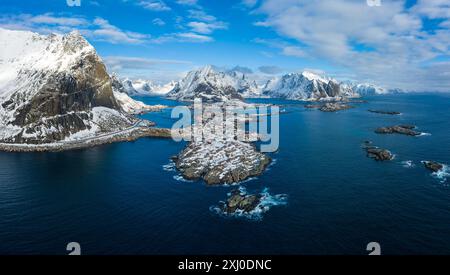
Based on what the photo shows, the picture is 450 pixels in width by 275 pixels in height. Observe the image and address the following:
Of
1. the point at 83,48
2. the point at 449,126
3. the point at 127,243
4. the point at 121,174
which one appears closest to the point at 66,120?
the point at 83,48

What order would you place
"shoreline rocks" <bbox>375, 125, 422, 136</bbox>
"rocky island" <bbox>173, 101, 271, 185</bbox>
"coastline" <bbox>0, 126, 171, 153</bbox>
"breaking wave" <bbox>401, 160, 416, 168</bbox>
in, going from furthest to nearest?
"shoreline rocks" <bbox>375, 125, 422, 136</bbox>
"coastline" <bbox>0, 126, 171, 153</bbox>
"breaking wave" <bbox>401, 160, 416, 168</bbox>
"rocky island" <bbox>173, 101, 271, 185</bbox>

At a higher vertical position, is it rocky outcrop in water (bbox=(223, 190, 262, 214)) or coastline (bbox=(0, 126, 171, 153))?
coastline (bbox=(0, 126, 171, 153))

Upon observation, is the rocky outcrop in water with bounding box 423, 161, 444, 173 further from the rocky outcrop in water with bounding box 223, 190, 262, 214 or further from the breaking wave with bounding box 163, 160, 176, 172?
the breaking wave with bounding box 163, 160, 176, 172

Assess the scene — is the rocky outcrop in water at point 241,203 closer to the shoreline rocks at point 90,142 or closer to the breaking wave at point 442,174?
the breaking wave at point 442,174

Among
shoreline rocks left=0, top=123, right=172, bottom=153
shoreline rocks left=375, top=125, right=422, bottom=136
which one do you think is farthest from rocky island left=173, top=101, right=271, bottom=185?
shoreline rocks left=375, top=125, right=422, bottom=136

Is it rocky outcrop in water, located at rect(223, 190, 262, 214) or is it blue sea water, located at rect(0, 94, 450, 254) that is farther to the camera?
rocky outcrop in water, located at rect(223, 190, 262, 214)

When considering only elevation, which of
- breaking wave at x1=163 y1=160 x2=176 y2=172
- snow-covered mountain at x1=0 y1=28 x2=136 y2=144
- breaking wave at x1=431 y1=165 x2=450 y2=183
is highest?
snow-covered mountain at x1=0 y1=28 x2=136 y2=144

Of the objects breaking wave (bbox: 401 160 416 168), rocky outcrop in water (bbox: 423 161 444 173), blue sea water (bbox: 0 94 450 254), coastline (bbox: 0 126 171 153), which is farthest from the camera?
coastline (bbox: 0 126 171 153)

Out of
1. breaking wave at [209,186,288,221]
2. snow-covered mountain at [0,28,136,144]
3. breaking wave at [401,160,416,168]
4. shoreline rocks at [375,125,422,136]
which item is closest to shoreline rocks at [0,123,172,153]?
snow-covered mountain at [0,28,136,144]
